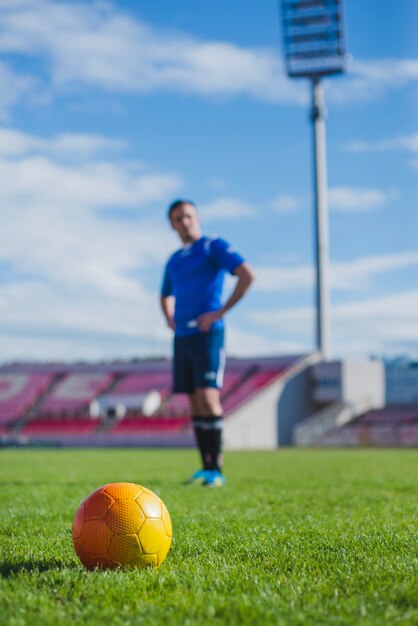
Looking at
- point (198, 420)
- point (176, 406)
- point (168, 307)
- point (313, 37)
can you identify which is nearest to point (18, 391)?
point (176, 406)

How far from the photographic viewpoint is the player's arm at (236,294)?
22.2ft

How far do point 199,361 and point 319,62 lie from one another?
120 ft

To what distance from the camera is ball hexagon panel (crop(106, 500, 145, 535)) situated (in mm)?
2963

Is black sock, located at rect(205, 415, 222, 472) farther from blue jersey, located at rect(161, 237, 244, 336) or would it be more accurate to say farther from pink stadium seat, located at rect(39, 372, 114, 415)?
pink stadium seat, located at rect(39, 372, 114, 415)

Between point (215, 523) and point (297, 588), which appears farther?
point (215, 523)

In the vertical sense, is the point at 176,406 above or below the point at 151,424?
above

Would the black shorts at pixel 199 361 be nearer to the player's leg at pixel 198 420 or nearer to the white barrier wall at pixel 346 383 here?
the player's leg at pixel 198 420

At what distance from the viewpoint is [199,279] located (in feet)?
23.2

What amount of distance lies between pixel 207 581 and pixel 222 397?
1338 inches

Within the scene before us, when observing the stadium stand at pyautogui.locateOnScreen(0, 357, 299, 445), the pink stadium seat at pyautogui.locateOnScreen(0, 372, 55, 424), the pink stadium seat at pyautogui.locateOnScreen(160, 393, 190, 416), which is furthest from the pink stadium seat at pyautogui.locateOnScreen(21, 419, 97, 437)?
the pink stadium seat at pyautogui.locateOnScreen(160, 393, 190, 416)

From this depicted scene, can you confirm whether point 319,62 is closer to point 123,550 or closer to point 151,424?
point 151,424

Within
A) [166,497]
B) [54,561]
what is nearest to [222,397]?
[166,497]

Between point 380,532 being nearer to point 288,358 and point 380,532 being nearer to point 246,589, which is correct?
point 246,589

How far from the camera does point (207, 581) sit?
2768mm
